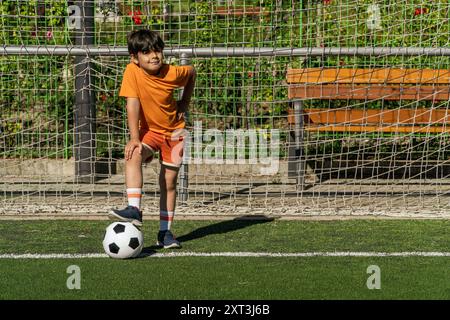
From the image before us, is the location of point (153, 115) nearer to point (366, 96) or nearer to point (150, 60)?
point (150, 60)

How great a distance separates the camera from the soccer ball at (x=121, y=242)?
18.9ft

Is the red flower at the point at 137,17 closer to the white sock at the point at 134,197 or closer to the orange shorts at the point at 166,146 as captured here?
the orange shorts at the point at 166,146

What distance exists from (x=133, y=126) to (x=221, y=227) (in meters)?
1.39

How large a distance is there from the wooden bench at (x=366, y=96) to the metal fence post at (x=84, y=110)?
1.93m

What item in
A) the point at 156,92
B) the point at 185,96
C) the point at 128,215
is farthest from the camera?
the point at 185,96

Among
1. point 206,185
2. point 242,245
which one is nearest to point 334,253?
point 242,245

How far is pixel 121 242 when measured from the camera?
5.77 m

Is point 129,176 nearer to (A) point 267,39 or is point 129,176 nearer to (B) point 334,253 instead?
(B) point 334,253

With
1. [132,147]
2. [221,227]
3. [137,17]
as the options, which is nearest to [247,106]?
[137,17]

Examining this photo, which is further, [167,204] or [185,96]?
[185,96]

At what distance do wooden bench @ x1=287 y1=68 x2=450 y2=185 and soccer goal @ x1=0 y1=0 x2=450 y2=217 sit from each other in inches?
0.7

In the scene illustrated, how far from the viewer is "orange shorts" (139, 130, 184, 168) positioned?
20.5 feet

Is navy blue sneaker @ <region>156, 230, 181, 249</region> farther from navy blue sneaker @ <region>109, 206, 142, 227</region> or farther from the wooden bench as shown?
the wooden bench

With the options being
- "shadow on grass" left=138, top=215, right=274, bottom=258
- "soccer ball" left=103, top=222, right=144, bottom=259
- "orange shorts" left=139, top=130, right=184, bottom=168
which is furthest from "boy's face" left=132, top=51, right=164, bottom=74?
"shadow on grass" left=138, top=215, right=274, bottom=258
